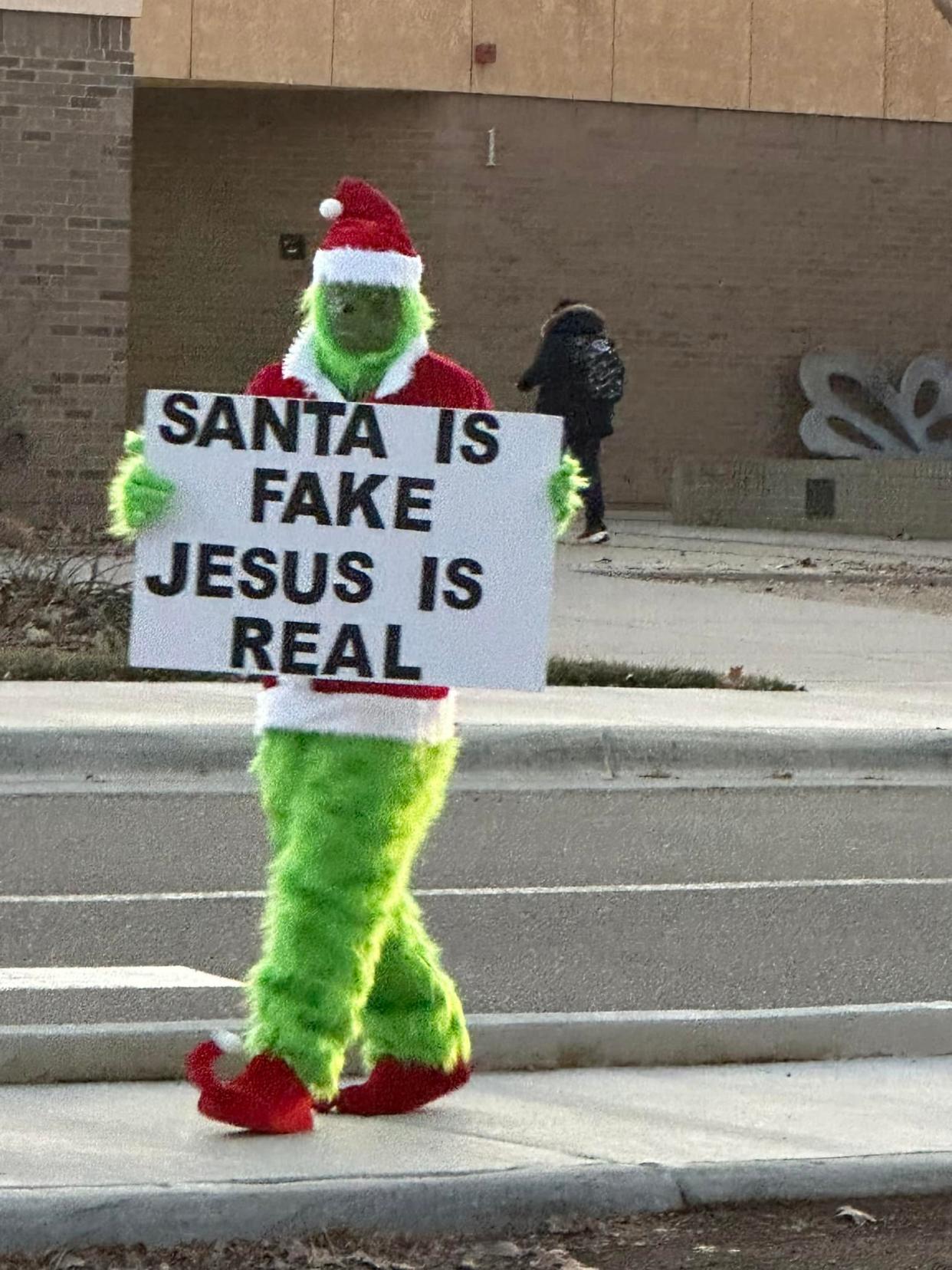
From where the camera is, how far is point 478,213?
2752cm

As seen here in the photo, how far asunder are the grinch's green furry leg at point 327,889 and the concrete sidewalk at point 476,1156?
9.2 inches

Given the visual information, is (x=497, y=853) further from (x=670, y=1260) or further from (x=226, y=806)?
(x=670, y=1260)

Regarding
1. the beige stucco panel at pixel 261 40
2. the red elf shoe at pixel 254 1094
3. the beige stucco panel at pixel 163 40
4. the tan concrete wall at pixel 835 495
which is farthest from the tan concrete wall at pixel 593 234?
the red elf shoe at pixel 254 1094

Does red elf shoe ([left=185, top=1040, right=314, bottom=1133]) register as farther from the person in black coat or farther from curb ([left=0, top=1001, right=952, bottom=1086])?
the person in black coat

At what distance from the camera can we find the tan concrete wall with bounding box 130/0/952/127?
1038 inches

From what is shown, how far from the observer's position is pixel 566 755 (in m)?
11.7

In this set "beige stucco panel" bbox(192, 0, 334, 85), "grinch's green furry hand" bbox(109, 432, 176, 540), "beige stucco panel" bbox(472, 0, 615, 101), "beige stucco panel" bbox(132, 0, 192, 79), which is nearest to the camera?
"grinch's green furry hand" bbox(109, 432, 176, 540)

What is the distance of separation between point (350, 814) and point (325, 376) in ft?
3.08

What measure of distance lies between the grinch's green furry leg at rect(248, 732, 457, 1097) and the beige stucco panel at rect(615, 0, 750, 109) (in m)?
22.8

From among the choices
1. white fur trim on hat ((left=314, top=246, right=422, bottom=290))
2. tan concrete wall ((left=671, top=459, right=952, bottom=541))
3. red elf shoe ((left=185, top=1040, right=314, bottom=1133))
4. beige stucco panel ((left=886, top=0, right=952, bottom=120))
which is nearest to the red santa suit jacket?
white fur trim on hat ((left=314, top=246, right=422, bottom=290))

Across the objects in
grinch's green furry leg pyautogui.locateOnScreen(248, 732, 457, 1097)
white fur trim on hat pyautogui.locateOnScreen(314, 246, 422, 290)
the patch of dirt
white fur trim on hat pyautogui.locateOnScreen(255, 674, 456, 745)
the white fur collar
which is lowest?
the patch of dirt

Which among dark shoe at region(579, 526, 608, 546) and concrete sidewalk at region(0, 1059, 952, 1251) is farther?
dark shoe at region(579, 526, 608, 546)

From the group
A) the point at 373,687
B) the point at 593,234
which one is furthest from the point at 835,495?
the point at 373,687

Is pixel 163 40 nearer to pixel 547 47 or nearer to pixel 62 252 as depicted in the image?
pixel 547 47
